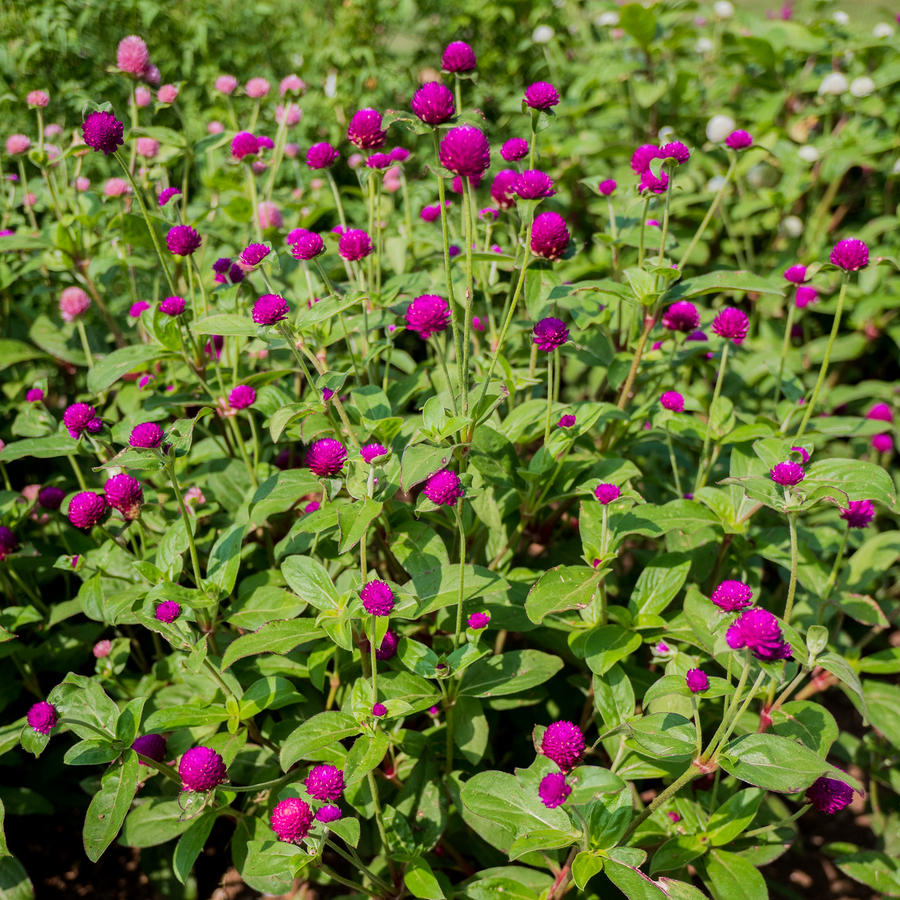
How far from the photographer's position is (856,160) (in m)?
3.45

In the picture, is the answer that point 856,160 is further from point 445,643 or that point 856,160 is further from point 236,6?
point 236,6

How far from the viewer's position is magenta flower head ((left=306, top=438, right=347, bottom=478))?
162cm

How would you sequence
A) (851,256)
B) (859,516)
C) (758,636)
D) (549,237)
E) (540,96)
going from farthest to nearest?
(859,516) < (851,256) < (549,237) < (540,96) < (758,636)

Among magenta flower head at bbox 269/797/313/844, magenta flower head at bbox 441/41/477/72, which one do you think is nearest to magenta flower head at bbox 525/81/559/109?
magenta flower head at bbox 441/41/477/72


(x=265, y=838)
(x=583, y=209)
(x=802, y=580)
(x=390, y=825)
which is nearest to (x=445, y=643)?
(x=390, y=825)

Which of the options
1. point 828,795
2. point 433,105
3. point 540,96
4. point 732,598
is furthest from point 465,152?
point 828,795

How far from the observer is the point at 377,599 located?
1.46m

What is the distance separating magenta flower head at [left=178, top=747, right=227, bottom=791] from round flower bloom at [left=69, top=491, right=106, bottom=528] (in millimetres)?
662

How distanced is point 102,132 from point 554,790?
170 cm

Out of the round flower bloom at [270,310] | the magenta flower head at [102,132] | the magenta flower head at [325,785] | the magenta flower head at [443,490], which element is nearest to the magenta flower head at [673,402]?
the magenta flower head at [443,490]

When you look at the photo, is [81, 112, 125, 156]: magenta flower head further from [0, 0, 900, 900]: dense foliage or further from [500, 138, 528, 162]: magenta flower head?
[500, 138, 528, 162]: magenta flower head

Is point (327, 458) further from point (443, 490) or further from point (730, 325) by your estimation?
point (730, 325)

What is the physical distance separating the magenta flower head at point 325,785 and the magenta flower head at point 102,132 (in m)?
1.48

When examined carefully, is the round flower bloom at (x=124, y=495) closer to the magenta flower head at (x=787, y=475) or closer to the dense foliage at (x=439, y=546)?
the dense foliage at (x=439, y=546)
